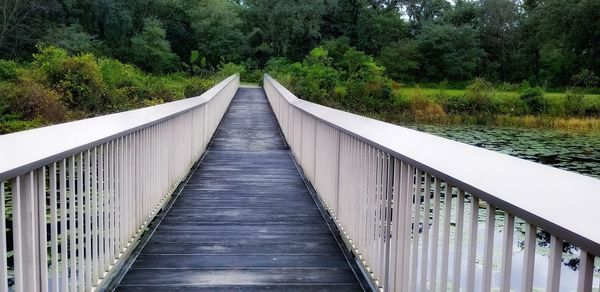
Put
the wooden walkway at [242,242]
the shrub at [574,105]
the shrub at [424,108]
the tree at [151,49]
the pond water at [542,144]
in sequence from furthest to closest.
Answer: the tree at [151,49] → the shrub at [574,105] → the shrub at [424,108] → the pond water at [542,144] → the wooden walkway at [242,242]

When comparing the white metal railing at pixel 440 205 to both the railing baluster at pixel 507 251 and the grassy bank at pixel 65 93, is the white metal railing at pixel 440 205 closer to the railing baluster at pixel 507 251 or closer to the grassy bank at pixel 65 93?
the railing baluster at pixel 507 251

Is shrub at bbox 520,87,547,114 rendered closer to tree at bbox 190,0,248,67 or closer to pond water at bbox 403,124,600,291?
pond water at bbox 403,124,600,291

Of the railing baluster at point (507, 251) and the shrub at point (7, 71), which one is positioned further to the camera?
the shrub at point (7, 71)

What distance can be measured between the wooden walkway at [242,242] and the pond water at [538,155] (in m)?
1.48

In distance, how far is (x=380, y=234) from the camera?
3225 millimetres

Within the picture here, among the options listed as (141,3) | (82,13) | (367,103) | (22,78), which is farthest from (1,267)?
(141,3)

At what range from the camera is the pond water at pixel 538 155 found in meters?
5.13

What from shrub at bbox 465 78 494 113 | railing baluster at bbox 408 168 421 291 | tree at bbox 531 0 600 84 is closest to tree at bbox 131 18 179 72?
shrub at bbox 465 78 494 113

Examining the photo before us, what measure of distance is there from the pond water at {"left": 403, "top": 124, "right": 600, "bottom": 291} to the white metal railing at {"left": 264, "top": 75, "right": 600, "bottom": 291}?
6cm

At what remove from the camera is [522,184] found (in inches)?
60.9

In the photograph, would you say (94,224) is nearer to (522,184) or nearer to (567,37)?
(522,184)

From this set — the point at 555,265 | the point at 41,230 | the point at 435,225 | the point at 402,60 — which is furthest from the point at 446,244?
the point at 402,60

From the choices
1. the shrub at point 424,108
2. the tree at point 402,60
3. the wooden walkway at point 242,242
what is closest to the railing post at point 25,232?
the wooden walkway at point 242,242

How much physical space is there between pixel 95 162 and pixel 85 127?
18cm
